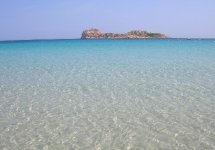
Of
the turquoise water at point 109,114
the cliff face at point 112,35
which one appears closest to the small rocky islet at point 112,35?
the cliff face at point 112,35

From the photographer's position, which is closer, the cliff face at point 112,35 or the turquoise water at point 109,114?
the turquoise water at point 109,114

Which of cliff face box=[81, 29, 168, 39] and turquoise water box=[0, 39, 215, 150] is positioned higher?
turquoise water box=[0, 39, 215, 150]

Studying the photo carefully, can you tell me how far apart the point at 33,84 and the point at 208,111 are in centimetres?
753

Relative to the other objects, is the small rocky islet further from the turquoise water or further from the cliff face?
the turquoise water

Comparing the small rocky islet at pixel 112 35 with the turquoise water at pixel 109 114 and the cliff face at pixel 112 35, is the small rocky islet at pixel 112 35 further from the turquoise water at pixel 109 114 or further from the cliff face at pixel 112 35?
the turquoise water at pixel 109 114

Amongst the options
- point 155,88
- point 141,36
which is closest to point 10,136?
point 155,88

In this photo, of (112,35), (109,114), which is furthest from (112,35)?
(109,114)

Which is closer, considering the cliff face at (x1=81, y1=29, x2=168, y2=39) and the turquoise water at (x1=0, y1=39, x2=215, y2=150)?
the turquoise water at (x1=0, y1=39, x2=215, y2=150)

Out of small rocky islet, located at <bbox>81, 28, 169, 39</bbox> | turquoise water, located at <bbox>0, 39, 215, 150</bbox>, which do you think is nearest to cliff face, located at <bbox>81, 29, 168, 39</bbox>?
small rocky islet, located at <bbox>81, 28, 169, 39</bbox>

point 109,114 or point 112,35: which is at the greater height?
point 109,114

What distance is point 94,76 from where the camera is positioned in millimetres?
14867

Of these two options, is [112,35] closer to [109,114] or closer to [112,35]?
[112,35]

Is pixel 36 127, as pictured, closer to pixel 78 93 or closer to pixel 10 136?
pixel 10 136

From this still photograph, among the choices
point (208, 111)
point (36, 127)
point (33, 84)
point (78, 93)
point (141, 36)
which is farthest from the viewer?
point (141, 36)
